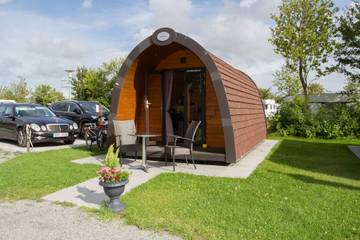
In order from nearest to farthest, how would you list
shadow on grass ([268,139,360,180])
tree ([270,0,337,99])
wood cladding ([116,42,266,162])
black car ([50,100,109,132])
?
shadow on grass ([268,139,360,180]) → wood cladding ([116,42,266,162]) → black car ([50,100,109,132]) → tree ([270,0,337,99])

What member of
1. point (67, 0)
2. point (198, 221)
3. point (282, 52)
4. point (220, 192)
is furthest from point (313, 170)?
point (282, 52)

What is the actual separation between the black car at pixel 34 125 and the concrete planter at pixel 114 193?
7.29 m

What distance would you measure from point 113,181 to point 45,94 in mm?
30180

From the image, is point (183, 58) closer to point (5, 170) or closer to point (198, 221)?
point (5, 170)

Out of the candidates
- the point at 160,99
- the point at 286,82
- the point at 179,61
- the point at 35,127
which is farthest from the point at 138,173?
the point at 286,82

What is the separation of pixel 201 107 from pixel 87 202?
510 centimetres

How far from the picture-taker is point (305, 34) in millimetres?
19688

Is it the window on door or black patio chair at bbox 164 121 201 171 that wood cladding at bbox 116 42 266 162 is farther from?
black patio chair at bbox 164 121 201 171

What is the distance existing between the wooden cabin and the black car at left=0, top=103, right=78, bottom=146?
308 centimetres

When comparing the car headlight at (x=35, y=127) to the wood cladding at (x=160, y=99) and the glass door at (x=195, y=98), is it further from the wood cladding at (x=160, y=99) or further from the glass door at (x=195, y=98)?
the glass door at (x=195, y=98)

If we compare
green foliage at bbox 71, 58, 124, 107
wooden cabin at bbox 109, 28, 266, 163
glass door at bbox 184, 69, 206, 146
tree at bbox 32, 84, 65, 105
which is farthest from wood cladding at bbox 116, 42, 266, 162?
tree at bbox 32, 84, 65, 105

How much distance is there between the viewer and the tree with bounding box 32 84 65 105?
1207 inches

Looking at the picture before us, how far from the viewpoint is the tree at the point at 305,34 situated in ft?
64.4

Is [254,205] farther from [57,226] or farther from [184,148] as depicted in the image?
[184,148]
